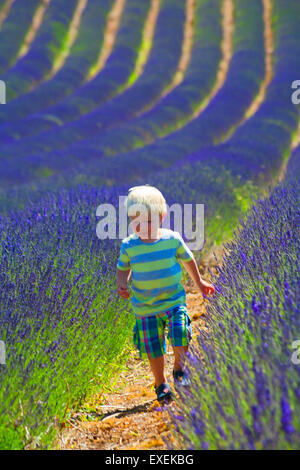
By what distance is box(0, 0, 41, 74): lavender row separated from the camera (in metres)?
22.0

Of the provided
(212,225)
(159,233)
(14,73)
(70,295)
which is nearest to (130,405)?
(70,295)

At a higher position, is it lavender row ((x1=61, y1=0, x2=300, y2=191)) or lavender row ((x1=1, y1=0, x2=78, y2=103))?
lavender row ((x1=1, y1=0, x2=78, y2=103))

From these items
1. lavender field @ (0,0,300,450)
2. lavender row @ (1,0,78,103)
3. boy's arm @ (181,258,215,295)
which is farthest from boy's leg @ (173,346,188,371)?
lavender row @ (1,0,78,103)

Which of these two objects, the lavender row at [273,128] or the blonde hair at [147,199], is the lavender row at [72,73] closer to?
the lavender row at [273,128]

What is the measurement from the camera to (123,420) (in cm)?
261

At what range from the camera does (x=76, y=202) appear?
459cm

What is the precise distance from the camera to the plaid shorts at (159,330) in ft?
8.73

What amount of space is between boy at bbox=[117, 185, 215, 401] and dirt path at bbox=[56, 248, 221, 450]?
0.16 metres

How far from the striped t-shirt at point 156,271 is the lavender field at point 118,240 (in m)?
Result: 0.22

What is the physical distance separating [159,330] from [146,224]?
47cm

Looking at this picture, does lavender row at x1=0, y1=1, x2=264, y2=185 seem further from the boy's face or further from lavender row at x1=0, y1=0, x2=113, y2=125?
the boy's face

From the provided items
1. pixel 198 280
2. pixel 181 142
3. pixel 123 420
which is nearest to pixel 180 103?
pixel 181 142

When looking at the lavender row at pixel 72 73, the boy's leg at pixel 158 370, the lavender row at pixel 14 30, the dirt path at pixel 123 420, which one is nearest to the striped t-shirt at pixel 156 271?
the boy's leg at pixel 158 370

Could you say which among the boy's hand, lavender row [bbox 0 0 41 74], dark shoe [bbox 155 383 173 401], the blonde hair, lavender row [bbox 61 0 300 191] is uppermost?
lavender row [bbox 0 0 41 74]
